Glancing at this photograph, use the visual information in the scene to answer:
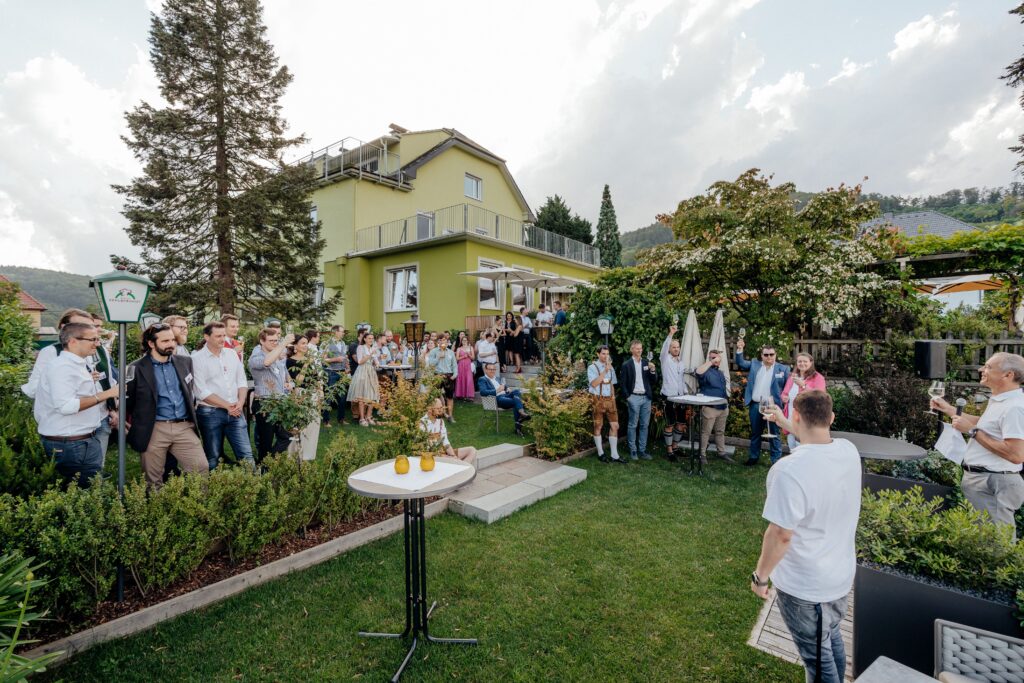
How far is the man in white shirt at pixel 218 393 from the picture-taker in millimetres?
4906

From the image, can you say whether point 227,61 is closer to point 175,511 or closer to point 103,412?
point 103,412

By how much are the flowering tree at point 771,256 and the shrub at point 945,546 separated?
765cm

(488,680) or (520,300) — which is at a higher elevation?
(520,300)

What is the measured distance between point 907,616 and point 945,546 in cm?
47

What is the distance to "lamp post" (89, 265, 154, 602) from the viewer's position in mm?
3555

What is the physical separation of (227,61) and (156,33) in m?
2.00

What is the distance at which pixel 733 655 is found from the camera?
3.07 meters

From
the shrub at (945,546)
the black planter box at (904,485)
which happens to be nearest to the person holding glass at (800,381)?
the black planter box at (904,485)

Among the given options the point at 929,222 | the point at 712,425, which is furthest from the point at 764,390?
the point at 929,222

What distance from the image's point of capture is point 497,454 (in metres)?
7.32

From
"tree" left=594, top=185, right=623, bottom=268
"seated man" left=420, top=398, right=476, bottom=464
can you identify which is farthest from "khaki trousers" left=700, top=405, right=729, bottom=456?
"tree" left=594, top=185, right=623, bottom=268

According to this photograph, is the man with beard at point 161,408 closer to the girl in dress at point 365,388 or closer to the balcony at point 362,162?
the girl in dress at point 365,388

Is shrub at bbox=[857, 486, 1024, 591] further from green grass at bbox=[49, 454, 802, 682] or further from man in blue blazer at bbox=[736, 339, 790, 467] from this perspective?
man in blue blazer at bbox=[736, 339, 790, 467]

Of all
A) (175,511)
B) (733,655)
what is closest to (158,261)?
(175,511)
